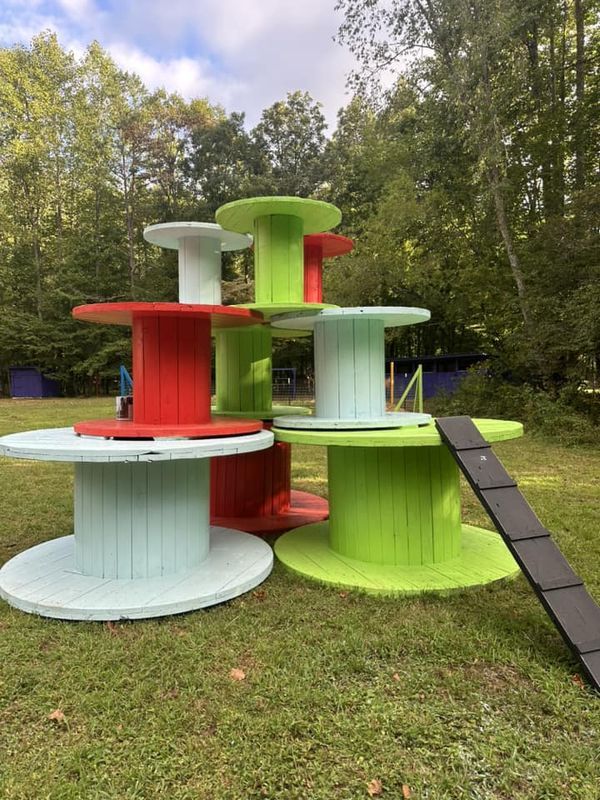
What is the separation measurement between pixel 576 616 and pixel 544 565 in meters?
0.29

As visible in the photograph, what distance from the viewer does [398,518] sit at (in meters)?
3.85

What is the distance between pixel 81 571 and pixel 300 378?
85.3ft

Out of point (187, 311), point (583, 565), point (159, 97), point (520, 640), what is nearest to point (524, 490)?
point (583, 565)

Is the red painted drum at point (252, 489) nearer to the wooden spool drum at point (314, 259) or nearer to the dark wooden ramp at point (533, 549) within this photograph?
the wooden spool drum at point (314, 259)

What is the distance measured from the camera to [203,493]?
3.80 metres

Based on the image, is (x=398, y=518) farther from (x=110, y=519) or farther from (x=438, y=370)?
(x=438, y=370)

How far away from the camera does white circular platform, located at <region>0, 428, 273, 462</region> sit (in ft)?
9.78

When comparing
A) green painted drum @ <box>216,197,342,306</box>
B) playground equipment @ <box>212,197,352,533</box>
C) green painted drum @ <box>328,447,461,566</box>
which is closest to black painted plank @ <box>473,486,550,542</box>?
green painted drum @ <box>328,447,461,566</box>

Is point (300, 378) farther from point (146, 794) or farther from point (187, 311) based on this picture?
point (146, 794)

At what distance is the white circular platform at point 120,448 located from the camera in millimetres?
2982

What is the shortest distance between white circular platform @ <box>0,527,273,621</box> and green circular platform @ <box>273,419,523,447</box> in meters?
0.99

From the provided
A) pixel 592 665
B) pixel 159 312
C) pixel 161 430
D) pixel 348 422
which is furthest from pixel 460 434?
pixel 159 312

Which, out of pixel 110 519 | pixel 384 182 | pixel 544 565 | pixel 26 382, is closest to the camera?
pixel 544 565

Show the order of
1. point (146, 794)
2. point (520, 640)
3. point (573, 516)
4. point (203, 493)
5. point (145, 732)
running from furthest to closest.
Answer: point (573, 516) → point (203, 493) → point (520, 640) → point (145, 732) → point (146, 794)
